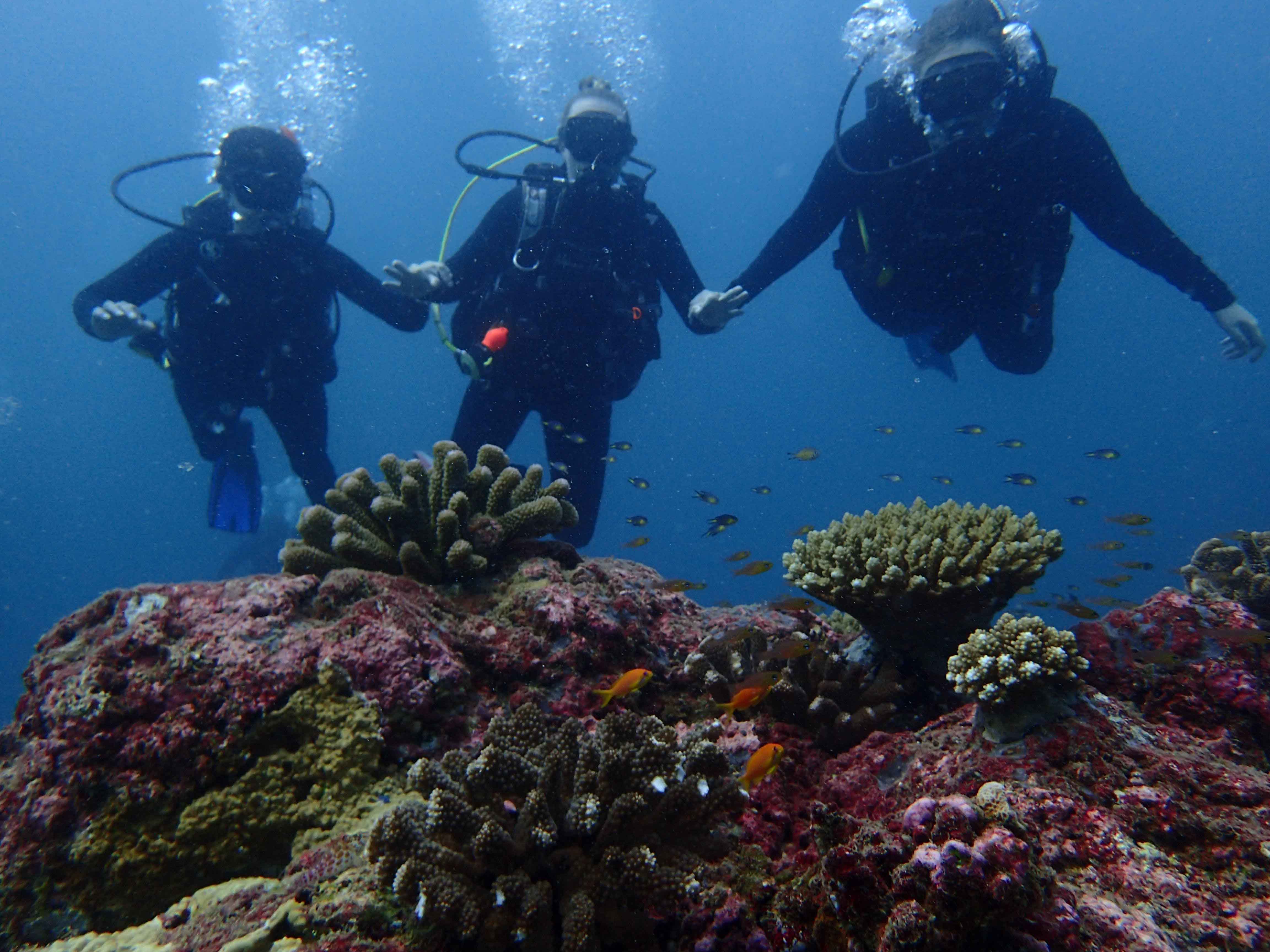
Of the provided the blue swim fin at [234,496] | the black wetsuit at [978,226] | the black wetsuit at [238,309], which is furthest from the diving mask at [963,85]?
the blue swim fin at [234,496]

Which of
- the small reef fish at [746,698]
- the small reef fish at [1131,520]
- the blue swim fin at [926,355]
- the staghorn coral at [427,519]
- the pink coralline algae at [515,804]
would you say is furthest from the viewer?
the blue swim fin at [926,355]

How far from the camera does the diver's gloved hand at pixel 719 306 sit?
6.32m

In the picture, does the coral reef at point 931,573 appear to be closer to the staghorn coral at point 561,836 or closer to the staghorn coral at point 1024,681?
the staghorn coral at point 1024,681

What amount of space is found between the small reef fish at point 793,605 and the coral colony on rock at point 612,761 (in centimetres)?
35

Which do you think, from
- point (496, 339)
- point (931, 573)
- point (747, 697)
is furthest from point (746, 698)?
point (496, 339)

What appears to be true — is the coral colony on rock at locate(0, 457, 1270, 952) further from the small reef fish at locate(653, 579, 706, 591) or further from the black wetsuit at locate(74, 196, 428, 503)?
the black wetsuit at locate(74, 196, 428, 503)

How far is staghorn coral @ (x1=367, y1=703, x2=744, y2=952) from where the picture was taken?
174 centimetres

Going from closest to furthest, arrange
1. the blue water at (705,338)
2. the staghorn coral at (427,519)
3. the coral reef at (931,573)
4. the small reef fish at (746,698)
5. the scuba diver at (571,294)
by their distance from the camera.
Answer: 1. the small reef fish at (746,698)
2. the coral reef at (931,573)
3. the staghorn coral at (427,519)
4. the scuba diver at (571,294)
5. the blue water at (705,338)

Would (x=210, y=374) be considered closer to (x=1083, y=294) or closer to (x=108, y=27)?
(x=108, y=27)

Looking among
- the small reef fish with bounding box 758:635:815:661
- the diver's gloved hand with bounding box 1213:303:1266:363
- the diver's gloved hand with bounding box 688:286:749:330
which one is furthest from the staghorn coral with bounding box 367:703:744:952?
the diver's gloved hand with bounding box 1213:303:1266:363

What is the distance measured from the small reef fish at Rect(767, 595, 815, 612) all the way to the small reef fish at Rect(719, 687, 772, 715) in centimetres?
128

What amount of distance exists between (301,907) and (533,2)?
237ft

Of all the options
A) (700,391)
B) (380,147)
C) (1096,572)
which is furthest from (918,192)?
(700,391)

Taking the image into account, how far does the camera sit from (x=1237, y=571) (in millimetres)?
4105
